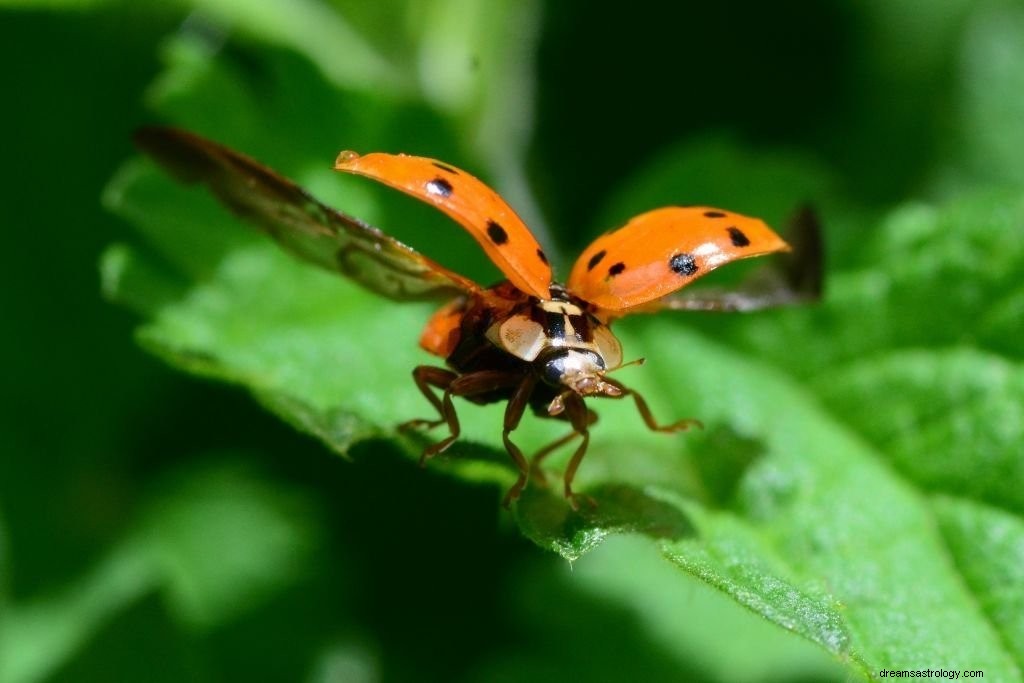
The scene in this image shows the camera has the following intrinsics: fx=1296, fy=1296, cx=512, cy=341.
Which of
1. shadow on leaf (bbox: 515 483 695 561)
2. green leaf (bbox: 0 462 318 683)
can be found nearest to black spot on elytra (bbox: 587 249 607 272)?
shadow on leaf (bbox: 515 483 695 561)

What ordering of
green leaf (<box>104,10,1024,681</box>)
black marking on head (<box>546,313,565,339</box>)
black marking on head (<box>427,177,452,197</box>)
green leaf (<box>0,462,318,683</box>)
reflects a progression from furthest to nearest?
green leaf (<box>0,462,318,683</box>) → green leaf (<box>104,10,1024,681</box>) → black marking on head (<box>546,313,565,339</box>) → black marking on head (<box>427,177,452,197</box>)

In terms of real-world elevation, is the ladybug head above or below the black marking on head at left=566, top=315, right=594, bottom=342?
below

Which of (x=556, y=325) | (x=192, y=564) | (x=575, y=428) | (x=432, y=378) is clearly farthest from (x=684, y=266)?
(x=192, y=564)

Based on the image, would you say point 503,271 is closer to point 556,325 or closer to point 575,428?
point 556,325

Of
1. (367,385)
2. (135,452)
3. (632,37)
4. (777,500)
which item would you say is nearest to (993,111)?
(632,37)

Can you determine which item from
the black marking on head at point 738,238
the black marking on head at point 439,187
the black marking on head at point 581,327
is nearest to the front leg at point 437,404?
the black marking on head at point 581,327

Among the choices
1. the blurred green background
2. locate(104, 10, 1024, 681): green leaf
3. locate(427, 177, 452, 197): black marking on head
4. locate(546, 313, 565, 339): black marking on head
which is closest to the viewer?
locate(427, 177, 452, 197): black marking on head

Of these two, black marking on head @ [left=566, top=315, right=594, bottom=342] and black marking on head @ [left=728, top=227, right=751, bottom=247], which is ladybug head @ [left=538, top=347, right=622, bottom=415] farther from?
black marking on head @ [left=728, top=227, right=751, bottom=247]
